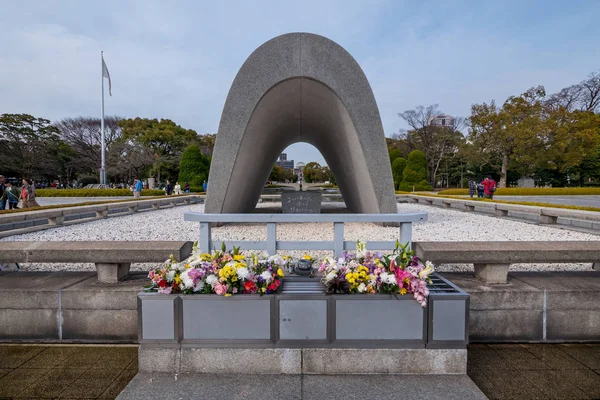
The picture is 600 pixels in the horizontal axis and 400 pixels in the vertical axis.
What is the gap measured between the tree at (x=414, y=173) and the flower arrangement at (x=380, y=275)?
3265 cm

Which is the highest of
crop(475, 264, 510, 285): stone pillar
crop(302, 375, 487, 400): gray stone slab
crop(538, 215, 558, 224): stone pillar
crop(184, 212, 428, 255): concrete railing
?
crop(184, 212, 428, 255): concrete railing

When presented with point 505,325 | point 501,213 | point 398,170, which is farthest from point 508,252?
point 398,170

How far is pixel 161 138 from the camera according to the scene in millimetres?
42156

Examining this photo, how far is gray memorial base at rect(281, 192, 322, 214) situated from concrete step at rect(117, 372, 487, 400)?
844 cm

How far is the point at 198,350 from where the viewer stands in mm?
2742

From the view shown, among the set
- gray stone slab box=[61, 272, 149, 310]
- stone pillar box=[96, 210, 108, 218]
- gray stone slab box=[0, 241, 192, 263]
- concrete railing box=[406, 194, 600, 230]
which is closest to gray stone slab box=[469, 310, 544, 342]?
gray stone slab box=[0, 241, 192, 263]

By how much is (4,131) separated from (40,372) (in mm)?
47413

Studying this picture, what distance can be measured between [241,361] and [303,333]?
0.56 meters

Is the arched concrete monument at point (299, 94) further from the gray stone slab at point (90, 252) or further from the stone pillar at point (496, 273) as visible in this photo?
the stone pillar at point (496, 273)

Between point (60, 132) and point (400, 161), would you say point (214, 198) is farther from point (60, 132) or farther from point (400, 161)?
point (60, 132)

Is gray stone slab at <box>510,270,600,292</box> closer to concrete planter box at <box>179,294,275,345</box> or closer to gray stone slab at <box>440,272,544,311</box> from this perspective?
gray stone slab at <box>440,272,544,311</box>

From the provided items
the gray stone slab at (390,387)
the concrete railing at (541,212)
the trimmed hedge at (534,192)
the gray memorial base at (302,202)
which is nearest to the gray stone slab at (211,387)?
the gray stone slab at (390,387)

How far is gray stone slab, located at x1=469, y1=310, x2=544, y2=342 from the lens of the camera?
11.0 feet

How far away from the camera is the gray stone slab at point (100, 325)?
3.36 m
